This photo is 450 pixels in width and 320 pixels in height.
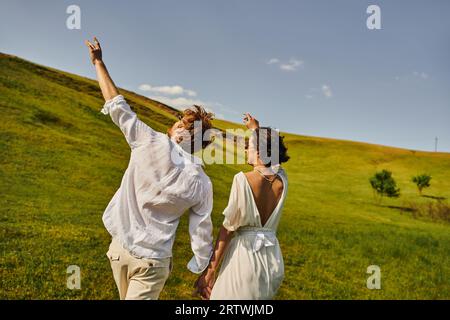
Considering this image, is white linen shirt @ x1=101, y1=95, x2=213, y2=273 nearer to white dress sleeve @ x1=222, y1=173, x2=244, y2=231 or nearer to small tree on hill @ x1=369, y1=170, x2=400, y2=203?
white dress sleeve @ x1=222, y1=173, x2=244, y2=231

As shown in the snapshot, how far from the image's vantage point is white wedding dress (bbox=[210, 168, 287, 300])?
4758 millimetres

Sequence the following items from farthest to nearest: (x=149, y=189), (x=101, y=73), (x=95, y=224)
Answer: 1. (x=95, y=224)
2. (x=101, y=73)
3. (x=149, y=189)

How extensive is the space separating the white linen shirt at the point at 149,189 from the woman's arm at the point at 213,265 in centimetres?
49

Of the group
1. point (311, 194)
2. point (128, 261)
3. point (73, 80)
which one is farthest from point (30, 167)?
point (73, 80)

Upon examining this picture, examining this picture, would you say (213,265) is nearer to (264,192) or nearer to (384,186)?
(264,192)

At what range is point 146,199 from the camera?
4.55 m

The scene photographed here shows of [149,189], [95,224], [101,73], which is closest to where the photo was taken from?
[149,189]

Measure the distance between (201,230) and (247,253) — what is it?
56cm

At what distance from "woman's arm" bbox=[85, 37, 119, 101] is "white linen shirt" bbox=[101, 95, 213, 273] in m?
0.11

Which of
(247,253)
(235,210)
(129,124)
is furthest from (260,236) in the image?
(129,124)

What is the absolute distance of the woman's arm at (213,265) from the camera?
15.9ft

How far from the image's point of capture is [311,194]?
5375 centimetres
